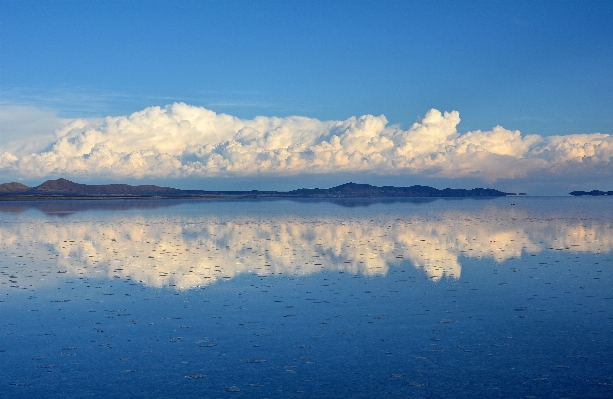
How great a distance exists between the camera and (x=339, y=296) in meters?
22.3

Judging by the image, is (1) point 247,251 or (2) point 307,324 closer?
(2) point 307,324

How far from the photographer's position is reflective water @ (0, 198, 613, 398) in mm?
12969

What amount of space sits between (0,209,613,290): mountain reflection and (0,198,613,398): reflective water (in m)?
0.30

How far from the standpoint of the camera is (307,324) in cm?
1798

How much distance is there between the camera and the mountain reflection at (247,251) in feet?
92.0

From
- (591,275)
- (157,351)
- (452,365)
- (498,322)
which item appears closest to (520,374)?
(452,365)

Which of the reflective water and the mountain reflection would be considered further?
the mountain reflection

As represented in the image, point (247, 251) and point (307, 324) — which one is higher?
point (247, 251)

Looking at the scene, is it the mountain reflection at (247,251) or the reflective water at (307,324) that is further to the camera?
the mountain reflection at (247,251)

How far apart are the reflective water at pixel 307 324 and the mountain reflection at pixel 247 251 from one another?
0.30m

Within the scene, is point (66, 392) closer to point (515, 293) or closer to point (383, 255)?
point (515, 293)

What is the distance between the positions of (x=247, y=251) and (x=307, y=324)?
19.1 metres

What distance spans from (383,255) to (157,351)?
21250 mm

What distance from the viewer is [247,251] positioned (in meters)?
36.7
